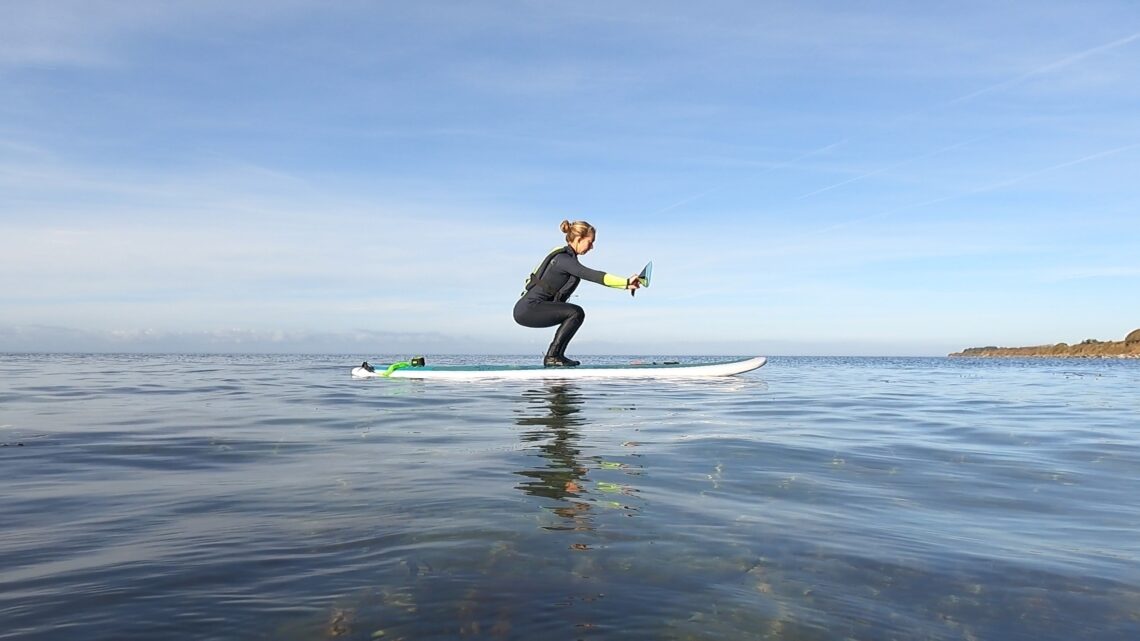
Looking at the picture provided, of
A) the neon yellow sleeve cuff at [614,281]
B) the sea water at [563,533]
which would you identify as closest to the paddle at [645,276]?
the neon yellow sleeve cuff at [614,281]

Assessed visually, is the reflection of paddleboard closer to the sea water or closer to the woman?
the woman

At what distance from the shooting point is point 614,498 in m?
4.75

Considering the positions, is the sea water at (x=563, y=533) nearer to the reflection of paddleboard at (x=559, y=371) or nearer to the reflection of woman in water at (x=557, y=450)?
the reflection of woman in water at (x=557, y=450)

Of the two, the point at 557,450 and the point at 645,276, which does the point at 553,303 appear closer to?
the point at 645,276

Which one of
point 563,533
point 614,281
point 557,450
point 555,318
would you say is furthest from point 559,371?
point 563,533

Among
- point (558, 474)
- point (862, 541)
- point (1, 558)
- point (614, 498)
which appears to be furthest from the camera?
point (558, 474)

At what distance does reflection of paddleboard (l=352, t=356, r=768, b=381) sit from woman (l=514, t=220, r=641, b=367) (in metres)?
0.64

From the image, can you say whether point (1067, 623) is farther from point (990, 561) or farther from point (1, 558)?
point (1, 558)

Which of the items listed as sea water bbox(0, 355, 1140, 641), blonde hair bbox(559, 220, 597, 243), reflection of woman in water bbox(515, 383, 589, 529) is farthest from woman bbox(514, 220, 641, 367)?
sea water bbox(0, 355, 1140, 641)

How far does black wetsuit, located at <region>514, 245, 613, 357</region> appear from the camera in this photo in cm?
1588

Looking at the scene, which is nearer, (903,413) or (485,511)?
(485,511)

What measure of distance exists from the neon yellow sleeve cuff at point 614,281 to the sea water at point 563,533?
5749 mm

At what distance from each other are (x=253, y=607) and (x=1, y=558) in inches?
63.8

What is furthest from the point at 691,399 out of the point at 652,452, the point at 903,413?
the point at 652,452
